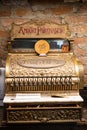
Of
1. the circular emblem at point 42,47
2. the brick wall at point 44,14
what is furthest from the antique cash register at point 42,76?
the brick wall at point 44,14

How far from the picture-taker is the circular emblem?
3.03 m

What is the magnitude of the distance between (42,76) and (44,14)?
954mm

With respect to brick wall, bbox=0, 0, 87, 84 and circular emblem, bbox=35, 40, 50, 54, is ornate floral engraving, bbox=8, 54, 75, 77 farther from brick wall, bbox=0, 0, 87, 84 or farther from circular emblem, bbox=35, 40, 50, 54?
brick wall, bbox=0, 0, 87, 84

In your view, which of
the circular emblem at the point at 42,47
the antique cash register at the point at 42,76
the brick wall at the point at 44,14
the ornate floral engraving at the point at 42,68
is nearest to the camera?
the antique cash register at the point at 42,76

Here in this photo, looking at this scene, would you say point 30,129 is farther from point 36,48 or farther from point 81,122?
point 36,48

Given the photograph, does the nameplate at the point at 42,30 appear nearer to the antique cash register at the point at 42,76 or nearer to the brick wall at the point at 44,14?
the antique cash register at the point at 42,76

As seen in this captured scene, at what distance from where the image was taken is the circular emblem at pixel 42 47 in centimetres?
303

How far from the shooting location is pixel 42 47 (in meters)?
3.06

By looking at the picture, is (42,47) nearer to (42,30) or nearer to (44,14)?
(42,30)

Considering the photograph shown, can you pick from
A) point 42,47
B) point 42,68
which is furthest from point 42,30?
point 42,68

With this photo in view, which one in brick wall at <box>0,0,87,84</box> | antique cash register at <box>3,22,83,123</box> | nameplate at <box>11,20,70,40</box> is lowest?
antique cash register at <box>3,22,83,123</box>

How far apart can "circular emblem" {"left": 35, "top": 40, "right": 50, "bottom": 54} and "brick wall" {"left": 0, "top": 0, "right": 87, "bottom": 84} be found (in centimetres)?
40

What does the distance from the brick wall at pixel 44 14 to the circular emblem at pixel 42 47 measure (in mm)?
399

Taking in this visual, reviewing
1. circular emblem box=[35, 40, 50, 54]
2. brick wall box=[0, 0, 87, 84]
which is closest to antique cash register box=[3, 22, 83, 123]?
circular emblem box=[35, 40, 50, 54]
